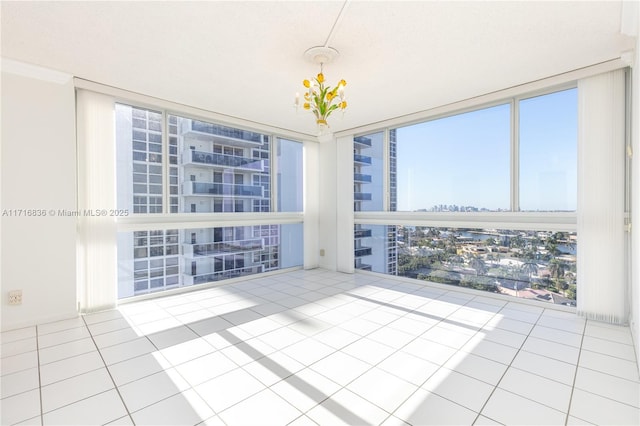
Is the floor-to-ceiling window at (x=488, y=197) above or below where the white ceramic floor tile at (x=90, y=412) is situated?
above

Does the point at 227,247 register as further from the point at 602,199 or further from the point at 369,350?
the point at 602,199

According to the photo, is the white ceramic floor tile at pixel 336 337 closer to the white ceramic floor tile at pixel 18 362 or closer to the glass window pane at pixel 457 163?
the white ceramic floor tile at pixel 18 362

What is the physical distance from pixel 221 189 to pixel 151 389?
135 inches

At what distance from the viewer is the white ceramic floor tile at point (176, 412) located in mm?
1846

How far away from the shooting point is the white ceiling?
2377mm

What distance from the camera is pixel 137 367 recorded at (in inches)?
96.7

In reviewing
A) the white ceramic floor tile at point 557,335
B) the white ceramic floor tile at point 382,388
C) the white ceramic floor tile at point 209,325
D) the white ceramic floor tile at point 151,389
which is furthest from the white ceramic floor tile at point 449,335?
the white ceramic floor tile at point 151,389

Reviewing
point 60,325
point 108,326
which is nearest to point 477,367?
point 108,326

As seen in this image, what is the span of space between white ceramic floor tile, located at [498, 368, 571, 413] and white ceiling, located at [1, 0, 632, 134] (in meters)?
2.87

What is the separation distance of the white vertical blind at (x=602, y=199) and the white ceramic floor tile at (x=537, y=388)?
1798 mm

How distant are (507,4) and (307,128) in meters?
3.83

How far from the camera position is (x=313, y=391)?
2.15 m

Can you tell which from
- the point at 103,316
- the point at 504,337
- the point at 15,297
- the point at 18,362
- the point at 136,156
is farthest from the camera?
the point at 136,156

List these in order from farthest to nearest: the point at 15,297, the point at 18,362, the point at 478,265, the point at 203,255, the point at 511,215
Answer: the point at 203,255, the point at 478,265, the point at 511,215, the point at 15,297, the point at 18,362
